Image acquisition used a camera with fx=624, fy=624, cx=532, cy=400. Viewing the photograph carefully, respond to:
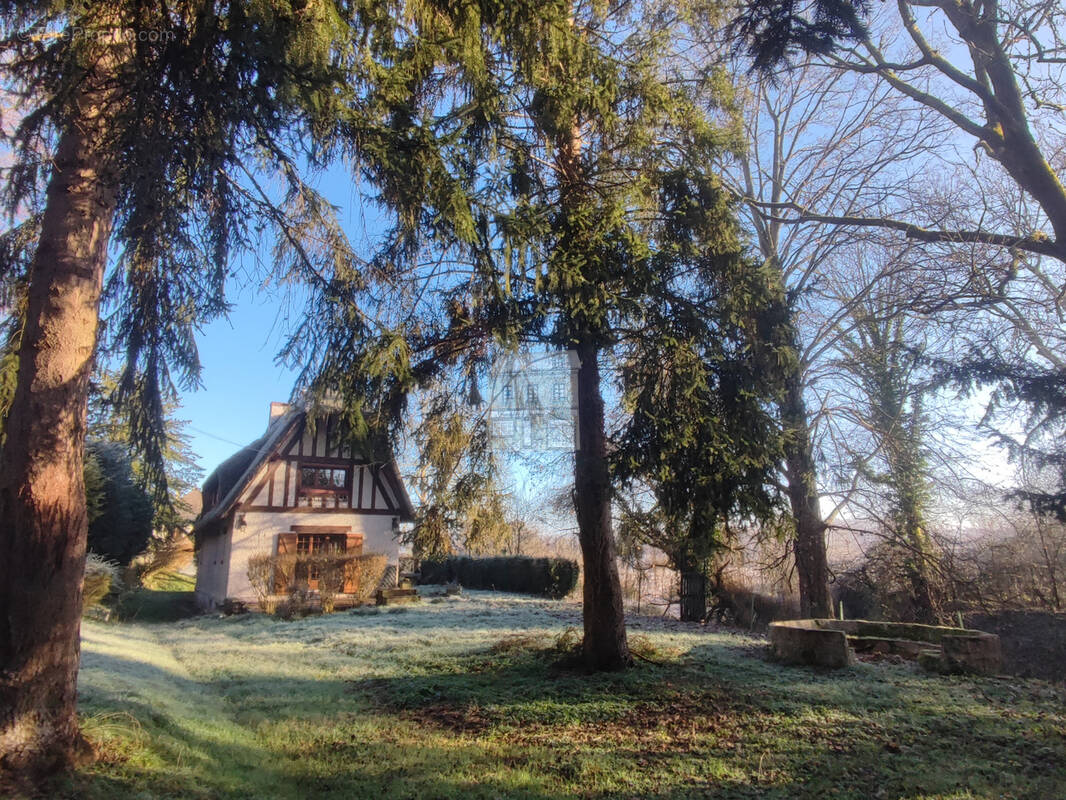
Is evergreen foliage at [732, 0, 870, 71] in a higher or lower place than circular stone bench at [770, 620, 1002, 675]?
higher

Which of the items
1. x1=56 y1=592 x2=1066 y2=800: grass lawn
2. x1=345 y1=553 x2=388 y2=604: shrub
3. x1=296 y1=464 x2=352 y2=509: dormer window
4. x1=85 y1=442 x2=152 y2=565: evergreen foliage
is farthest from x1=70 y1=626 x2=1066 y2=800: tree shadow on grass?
x1=296 y1=464 x2=352 y2=509: dormer window

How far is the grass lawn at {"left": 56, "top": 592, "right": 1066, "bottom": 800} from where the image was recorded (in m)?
4.66

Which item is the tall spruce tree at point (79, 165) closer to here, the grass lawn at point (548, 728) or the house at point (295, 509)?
the grass lawn at point (548, 728)

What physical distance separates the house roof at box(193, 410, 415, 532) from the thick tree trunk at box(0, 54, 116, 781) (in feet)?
38.2

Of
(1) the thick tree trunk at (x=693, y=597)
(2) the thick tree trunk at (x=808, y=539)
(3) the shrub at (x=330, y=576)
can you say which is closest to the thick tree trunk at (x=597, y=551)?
(2) the thick tree trunk at (x=808, y=539)

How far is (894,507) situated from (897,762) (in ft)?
31.3

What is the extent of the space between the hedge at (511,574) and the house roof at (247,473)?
300 cm

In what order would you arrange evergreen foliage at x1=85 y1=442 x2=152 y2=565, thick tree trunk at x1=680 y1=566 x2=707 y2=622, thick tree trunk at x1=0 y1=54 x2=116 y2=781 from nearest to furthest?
thick tree trunk at x1=0 y1=54 x2=116 y2=781, thick tree trunk at x1=680 y1=566 x2=707 y2=622, evergreen foliage at x1=85 y1=442 x2=152 y2=565

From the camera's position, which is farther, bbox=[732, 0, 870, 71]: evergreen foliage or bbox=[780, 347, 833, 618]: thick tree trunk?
bbox=[780, 347, 833, 618]: thick tree trunk

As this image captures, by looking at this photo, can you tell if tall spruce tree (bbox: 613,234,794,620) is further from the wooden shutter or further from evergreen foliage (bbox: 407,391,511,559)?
the wooden shutter

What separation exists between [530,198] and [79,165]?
16.1ft

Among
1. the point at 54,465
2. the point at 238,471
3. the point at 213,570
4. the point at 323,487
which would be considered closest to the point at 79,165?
the point at 54,465

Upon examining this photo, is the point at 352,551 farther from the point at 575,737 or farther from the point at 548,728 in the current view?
the point at 575,737

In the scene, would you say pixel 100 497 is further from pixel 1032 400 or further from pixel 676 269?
pixel 1032 400
